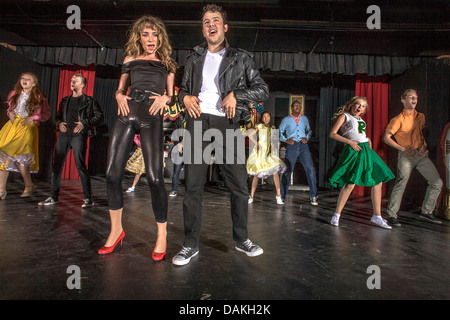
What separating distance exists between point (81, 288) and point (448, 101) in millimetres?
5834

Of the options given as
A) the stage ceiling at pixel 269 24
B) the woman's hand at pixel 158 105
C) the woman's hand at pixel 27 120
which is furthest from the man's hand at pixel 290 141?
the woman's hand at pixel 27 120

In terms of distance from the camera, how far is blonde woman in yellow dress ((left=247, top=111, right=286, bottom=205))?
4.45 meters

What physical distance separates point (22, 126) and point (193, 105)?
3756mm

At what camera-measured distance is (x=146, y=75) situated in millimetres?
1905

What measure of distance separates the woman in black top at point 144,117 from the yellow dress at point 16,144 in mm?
3218

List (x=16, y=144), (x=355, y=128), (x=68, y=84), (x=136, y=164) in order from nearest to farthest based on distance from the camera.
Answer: (x=355, y=128) < (x=16, y=144) < (x=136, y=164) < (x=68, y=84)

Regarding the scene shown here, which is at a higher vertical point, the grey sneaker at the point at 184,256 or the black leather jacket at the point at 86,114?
the black leather jacket at the point at 86,114

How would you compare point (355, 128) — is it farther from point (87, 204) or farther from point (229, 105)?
point (87, 204)

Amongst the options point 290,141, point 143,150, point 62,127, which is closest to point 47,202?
point 62,127

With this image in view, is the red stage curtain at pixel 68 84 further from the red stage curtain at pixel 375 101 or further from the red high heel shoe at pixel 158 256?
the red stage curtain at pixel 375 101

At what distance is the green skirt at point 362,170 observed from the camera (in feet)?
9.71

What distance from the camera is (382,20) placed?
5777mm

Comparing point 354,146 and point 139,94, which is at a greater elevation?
point 139,94

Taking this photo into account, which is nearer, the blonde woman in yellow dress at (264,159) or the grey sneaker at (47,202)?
the grey sneaker at (47,202)
